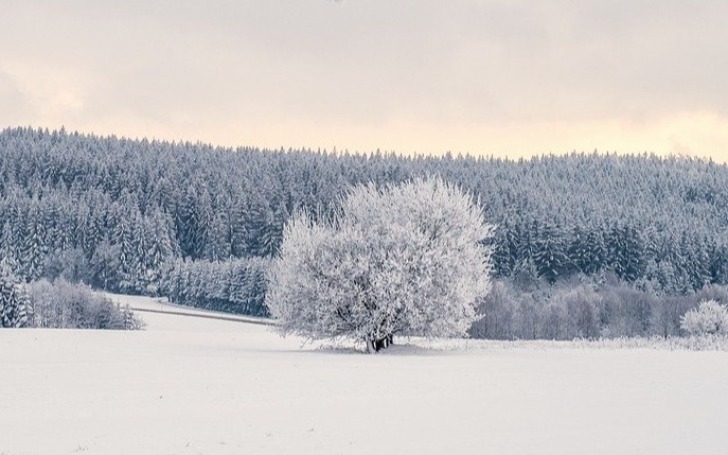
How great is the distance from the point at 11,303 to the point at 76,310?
66.3ft

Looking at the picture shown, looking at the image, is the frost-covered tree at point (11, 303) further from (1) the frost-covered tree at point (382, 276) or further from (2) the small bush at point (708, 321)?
(2) the small bush at point (708, 321)

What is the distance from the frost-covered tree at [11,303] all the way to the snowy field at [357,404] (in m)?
59.7

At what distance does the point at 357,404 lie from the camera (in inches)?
1104

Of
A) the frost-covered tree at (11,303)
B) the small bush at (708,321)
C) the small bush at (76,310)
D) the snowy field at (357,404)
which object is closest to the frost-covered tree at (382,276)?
the snowy field at (357,404)

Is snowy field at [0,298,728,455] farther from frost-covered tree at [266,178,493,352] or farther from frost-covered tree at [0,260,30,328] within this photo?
frost-covered tree at [0,260,30,328]

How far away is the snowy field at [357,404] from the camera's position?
21.2m

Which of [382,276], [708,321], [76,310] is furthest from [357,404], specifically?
[76,310]

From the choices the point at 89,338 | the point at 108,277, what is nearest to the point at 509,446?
the point at 89,338

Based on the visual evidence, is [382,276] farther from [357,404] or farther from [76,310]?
[76,310]

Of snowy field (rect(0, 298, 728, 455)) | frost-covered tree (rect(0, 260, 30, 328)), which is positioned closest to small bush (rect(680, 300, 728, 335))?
snowy field (rect(0, 298, 728, 455))

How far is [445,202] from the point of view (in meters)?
51.9

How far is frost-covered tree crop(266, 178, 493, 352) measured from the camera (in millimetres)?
47625

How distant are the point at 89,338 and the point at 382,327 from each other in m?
24.0

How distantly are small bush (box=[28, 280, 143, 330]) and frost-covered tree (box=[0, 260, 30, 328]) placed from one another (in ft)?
22.6
